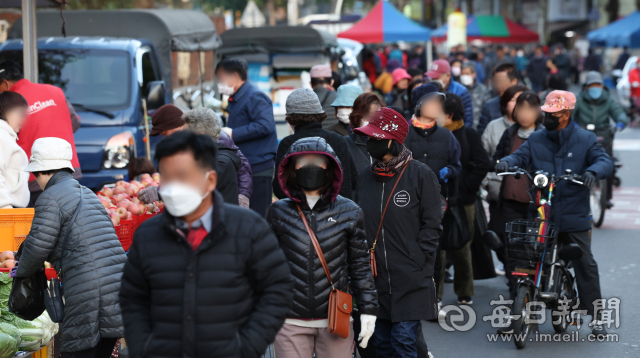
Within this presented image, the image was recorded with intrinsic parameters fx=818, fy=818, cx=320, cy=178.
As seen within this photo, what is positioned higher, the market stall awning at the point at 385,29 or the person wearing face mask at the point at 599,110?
the market stall awning at the point at 385,29

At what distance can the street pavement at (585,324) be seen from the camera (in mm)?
6332

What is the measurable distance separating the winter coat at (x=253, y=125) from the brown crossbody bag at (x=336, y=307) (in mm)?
3722

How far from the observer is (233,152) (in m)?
6.33

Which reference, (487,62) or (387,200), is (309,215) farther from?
(487,62)

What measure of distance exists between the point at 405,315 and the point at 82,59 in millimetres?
6922

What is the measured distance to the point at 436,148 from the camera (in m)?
6.71

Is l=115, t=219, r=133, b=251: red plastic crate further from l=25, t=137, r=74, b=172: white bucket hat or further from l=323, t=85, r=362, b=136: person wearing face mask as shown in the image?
l=323, t=85, r=362, b=136: person wearing face mask

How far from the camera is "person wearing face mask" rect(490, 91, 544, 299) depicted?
7.18m

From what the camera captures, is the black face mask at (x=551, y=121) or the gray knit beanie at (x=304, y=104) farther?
the black face mask at (x=551, y=121)

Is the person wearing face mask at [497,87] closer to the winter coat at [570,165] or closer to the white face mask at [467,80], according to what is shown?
the white face mask at [467,80]

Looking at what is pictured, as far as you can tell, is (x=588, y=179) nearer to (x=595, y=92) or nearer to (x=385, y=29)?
(x=595, y=92)

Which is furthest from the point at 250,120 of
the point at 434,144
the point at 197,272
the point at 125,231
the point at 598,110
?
the point at 598,110

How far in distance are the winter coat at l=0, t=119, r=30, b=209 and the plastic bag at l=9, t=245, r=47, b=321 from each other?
1922 millimetres

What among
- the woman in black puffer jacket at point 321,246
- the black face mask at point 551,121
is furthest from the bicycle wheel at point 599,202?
the woman in black puffer jacket at point 321,246
